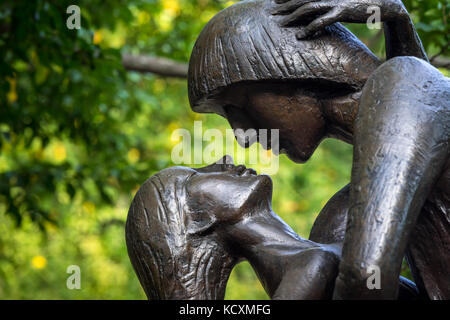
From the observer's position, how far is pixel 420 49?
166 centimetres

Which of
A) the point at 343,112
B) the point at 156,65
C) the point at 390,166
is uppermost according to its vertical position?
the point at 156,65

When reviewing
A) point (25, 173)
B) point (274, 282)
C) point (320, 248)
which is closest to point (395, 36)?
point (320, 248)

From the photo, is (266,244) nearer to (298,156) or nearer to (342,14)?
(298,156)

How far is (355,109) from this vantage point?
1.56 meters

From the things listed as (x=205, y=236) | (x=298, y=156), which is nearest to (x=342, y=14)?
(x=298, y=156)

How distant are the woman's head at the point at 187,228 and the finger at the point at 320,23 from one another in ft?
1.31

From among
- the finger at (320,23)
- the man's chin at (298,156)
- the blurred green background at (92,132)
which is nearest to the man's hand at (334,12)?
the finger at (320,23)

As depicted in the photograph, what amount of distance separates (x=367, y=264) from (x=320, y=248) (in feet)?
0.68

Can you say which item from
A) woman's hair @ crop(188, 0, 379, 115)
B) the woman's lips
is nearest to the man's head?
woman's hair @ crop(188, 0, 379, 115)

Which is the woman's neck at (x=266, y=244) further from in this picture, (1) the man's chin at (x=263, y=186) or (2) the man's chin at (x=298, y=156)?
(2) the man's chin at (x=298, y=156)

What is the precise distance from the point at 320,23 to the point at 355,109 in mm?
244

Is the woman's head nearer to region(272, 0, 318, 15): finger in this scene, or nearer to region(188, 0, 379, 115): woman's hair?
region(188, 0, 379, 115): woman's hair

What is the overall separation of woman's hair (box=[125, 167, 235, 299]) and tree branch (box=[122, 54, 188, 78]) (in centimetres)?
276

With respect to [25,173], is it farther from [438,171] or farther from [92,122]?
[438,171]
